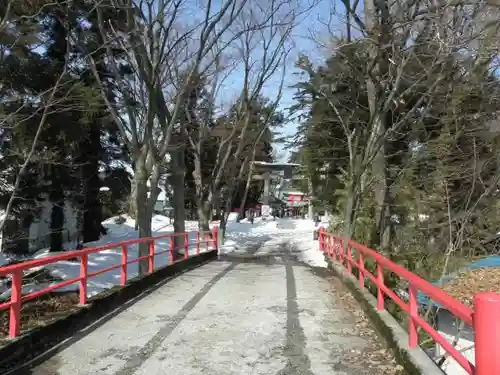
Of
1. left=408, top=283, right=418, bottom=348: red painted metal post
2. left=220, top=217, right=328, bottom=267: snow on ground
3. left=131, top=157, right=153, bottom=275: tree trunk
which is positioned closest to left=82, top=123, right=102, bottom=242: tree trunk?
left=220, top=217, right=328, bottom=267: snow on ground

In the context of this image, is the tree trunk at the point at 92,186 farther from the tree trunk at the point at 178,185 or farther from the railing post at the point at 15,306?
the railing post at the point at 15,306

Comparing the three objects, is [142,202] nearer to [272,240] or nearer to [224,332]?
[224,332]

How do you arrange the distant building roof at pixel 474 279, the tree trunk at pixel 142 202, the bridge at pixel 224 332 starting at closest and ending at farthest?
the bridge at pixel 224 332, the tree trunk at pixel 142 202, the distant building roof at pixel 474 279

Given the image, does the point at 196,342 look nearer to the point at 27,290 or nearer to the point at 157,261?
the point at 27,290

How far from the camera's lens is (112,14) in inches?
698

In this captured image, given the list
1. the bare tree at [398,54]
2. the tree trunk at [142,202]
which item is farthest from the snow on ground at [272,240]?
the tree trunk at [142,202]

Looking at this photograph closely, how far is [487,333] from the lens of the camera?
339 cm

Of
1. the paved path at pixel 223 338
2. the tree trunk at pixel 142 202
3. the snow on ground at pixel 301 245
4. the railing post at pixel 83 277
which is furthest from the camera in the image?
the snow on ground at pixel 301 245

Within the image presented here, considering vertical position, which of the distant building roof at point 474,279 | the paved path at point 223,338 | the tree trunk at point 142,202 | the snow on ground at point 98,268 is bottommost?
the distant building roof at point 474,279

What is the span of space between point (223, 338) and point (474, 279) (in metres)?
12.7

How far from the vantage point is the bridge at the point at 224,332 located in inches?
215

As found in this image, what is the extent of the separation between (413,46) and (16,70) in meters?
11.0

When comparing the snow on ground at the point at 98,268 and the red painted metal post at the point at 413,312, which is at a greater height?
the red painted metal post at the point at 413,312

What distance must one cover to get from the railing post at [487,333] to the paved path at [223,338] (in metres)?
2.30
